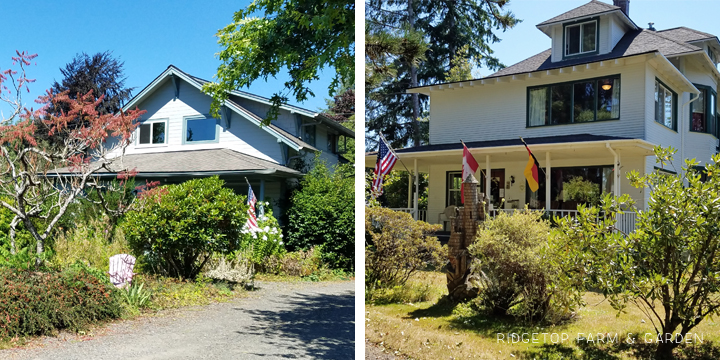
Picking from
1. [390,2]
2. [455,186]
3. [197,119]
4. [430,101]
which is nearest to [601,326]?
[455,186]

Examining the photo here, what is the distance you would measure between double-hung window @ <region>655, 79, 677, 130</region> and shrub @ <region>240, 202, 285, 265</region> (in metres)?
8.12

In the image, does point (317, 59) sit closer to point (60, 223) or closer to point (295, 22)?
point (295, 22)

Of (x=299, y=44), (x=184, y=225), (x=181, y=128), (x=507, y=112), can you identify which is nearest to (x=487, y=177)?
(x=507, y=112)

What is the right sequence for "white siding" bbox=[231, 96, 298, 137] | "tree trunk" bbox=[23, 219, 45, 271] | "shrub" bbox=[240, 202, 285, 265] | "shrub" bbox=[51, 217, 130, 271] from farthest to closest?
1. "white siding" bbox=[231, 96, 298, 137]
2. "shrub" bbox=[240, 202, 285, 265]
3. "shrub" bbox=[51, 217, 130, 271]
4. "tree trunk" bbox=[23, 219, 45, 271]

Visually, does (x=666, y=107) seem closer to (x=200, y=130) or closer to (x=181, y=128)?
(x=200, y=130)

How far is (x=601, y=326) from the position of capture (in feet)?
10.6

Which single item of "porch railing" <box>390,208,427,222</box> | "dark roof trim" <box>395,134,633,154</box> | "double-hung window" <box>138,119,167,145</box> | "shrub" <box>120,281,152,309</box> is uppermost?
"double-hung window" <box>138,119,167,145</box>

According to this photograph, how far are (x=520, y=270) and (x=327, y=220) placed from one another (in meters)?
8.06

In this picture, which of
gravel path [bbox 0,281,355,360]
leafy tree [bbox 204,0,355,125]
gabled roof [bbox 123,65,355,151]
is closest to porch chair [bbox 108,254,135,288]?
gravel path [bbox 0,281,355,360]

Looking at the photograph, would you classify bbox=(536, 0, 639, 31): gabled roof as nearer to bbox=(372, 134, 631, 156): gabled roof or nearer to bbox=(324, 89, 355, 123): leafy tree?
bbox=(372, 134, 631, 156): gabled roof

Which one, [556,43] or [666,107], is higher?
[556,43]

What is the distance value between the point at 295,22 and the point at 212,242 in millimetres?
3557

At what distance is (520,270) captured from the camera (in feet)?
12.1

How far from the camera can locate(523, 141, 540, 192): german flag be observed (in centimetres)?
Result: 342
